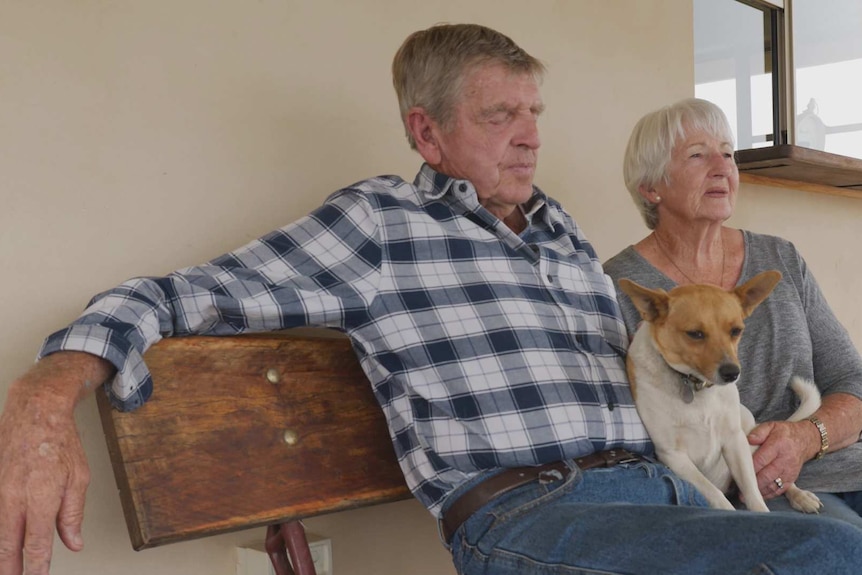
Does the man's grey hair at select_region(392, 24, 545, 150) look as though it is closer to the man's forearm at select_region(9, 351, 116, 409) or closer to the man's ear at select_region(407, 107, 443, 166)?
the man's ear at select_region(407, 107, 443, 166)

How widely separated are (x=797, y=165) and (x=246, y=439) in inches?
82.8

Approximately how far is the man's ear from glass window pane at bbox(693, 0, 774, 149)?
1480 mm

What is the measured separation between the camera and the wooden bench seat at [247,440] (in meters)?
1.22

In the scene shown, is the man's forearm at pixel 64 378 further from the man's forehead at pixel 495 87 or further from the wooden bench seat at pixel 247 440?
the man's forehead at pixel 495 87

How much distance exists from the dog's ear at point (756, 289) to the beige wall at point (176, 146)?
0.72 m

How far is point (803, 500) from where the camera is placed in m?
1.62

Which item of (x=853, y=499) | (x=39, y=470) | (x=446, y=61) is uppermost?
(x=446, y=61)

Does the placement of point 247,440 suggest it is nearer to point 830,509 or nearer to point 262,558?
point 262,558

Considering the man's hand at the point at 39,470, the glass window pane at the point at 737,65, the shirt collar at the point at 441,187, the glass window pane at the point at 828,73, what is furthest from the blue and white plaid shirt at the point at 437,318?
the glass window pane at the point at 828,73

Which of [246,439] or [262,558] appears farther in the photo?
[262,558]

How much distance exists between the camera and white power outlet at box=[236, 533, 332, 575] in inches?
60.7

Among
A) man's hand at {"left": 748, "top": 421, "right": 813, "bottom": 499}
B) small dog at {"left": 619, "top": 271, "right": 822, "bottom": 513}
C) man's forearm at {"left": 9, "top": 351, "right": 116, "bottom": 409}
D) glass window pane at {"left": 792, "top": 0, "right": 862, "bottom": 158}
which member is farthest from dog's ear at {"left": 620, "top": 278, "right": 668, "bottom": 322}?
glass window pane at {"left": 792, "top": 0, "right": 862, "bottom": 158}

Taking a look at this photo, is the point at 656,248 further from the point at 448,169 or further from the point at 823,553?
the point at 823,553

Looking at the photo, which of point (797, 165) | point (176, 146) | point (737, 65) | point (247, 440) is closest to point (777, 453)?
point (247, 440)
